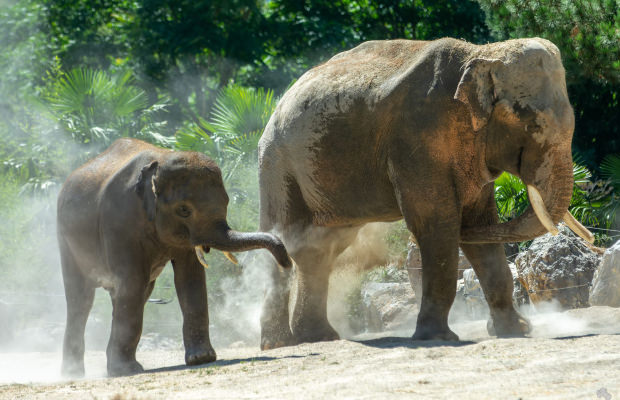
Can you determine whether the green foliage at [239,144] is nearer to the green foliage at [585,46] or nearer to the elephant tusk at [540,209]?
the green foliage at [585,46]

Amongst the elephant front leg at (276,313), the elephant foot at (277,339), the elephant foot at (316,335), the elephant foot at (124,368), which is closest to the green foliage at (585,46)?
the elephant front leg at (276,313)

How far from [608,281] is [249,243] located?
4310mm

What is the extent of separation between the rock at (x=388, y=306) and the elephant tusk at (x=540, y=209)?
400 cm

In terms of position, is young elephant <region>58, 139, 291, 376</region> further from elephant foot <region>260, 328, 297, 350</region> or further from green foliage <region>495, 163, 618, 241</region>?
green foliage <region>495, 163, 618, 241</region>

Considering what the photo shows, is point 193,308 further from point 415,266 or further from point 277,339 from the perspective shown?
point 415,266

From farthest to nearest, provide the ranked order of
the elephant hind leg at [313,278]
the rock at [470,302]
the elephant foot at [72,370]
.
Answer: the rock at [470,302], the elephant hind leg at [313,278], the elephant foot at [72,370]

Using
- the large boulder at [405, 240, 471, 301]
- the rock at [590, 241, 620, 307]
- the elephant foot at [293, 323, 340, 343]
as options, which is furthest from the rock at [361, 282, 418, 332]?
the elephant foot at [293, 323, 340, 343]

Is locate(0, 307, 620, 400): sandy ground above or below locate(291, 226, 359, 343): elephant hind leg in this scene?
below

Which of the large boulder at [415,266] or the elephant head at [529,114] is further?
the large boulder at [415,266]

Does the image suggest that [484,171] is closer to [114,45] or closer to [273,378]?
[273,378]

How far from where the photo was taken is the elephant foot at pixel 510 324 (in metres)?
8.12

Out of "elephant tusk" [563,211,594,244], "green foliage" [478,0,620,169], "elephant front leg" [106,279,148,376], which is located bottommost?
"elephant front leg" [106,279,148,376]

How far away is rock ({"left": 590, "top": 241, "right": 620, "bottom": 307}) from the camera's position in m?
9.38

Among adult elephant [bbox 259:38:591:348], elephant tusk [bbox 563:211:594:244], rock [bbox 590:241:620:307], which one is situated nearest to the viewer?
adult elephant [bbox 259:38:591:348]
